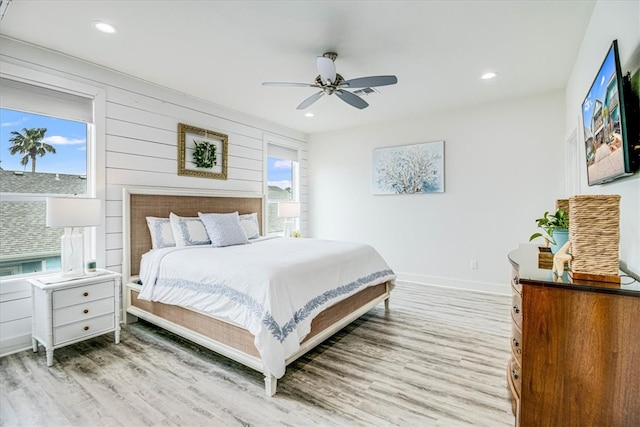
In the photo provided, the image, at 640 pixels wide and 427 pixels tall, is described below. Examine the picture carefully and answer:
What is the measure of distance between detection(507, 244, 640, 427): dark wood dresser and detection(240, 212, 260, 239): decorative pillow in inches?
138

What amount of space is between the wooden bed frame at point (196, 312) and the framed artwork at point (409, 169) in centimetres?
195

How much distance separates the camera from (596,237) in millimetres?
1278

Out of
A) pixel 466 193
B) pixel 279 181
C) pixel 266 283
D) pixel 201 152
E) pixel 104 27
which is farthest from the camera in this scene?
pixel 279 181

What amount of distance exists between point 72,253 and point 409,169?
4499 millimetres

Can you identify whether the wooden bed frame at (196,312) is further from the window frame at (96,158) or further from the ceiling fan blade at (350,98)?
the ceiling fan blade at (350,98)

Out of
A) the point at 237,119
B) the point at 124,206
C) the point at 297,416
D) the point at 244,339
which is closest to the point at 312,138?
the point at 237,119

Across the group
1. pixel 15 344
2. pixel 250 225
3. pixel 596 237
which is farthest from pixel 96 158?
pixel 596 237

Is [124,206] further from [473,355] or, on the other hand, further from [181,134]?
[473,355]

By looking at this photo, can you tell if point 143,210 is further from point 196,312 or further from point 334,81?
point 334,81

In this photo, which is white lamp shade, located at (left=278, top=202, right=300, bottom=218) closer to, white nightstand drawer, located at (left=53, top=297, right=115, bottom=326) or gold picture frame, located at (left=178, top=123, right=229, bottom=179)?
gold picture frame, located at (left=178, top=123, right=229, bottom=179)

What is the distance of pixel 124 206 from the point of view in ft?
11.0

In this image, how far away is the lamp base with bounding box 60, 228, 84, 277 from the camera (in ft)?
8.98

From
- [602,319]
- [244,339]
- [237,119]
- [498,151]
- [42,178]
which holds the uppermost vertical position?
[237,119]

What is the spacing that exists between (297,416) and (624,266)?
79.6 inches
